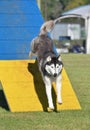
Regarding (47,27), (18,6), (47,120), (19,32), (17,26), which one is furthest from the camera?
(18,6)

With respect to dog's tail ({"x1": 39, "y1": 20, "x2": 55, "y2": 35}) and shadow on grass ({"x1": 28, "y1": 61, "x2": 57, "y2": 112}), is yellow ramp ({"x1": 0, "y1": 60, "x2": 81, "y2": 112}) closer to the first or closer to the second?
shadow on grass ({"x1": 28, "y1": 61, "x2": 57, "y2": 112})

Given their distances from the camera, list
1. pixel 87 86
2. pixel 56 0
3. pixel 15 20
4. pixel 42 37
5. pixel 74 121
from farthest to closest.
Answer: pixel 56 0
pixel 87 86
pixel 15 20
pixel 42 37
pixel 74 121

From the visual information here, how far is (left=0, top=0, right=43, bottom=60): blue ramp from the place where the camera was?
35.3ft

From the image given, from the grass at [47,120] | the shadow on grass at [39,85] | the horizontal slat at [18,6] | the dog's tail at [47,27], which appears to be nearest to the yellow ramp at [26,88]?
the shadow on grass at [39,85]

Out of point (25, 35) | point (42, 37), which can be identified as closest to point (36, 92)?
point (42, 37)

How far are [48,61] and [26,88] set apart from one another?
124cm

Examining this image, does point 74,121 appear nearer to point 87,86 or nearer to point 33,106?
point 33,106

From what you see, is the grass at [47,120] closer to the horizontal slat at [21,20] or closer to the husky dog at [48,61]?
the husky dog at [48,61]

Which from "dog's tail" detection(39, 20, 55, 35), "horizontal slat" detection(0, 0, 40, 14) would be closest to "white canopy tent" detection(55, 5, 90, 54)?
"horizontal slat" detection(0, 0, 40, 14)

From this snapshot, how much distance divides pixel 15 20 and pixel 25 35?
52cm

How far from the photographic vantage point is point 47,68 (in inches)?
347

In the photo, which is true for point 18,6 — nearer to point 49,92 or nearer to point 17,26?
point 17,26

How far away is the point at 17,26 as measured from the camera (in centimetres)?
1130

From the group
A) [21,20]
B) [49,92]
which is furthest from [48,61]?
[21,20]
